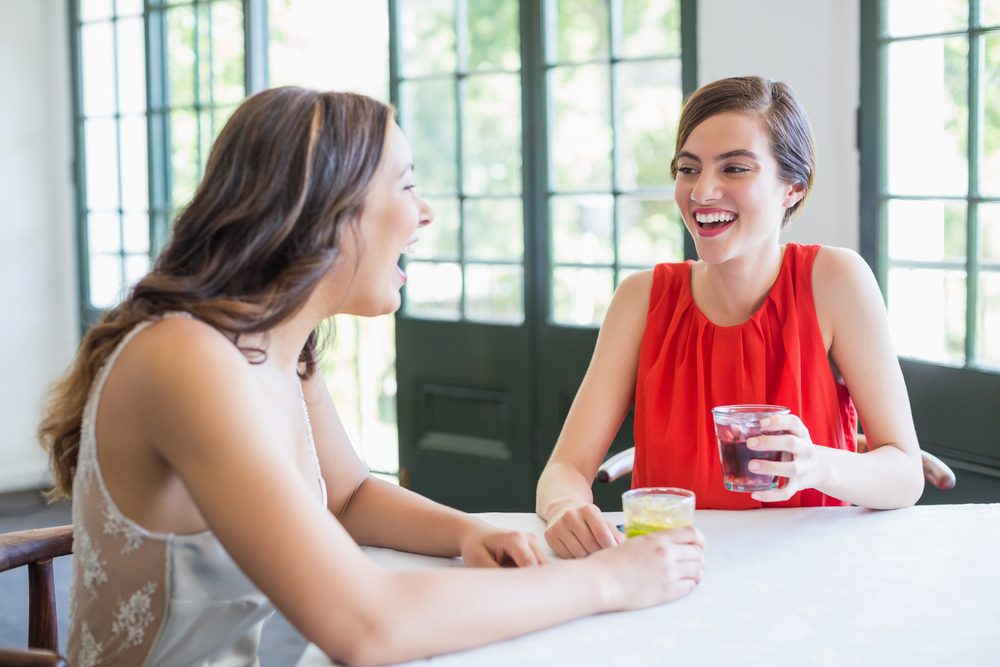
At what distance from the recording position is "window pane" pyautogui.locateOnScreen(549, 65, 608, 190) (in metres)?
3.83

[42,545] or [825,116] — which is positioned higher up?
[825,116]

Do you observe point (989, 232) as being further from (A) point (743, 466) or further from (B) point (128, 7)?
(B) point (128, 7)

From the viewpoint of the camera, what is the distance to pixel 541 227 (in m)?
3.98

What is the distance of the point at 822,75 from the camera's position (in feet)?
10.5

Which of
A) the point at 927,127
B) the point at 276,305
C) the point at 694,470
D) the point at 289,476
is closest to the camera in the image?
the point at 289,476

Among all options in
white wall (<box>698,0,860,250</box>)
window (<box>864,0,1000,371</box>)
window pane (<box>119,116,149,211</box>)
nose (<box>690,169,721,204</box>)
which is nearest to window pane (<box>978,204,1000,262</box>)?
window (<box>864,0,1000,371</box>)

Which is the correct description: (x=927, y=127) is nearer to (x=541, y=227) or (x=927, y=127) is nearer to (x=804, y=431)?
(x=541, y=227)

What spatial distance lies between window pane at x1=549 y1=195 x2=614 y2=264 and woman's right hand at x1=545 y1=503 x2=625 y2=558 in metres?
2.42

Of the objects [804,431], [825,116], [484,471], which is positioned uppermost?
[825,116]

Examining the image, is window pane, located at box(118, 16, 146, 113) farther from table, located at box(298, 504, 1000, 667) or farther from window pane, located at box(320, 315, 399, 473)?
table, located at box(298, 504, 1000, 667)

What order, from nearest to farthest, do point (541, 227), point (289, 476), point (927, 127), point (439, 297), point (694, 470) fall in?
point (289, 476) < point (694, 470) < point (927, 127) < point (541, 227) < point (439, 297)

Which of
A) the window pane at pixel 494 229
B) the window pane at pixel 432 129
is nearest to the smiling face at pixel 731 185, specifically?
the window pane at pixel 494 229

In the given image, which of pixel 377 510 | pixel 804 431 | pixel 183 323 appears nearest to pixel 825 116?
pixel 804 431

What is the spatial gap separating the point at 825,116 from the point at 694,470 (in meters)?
1.59
